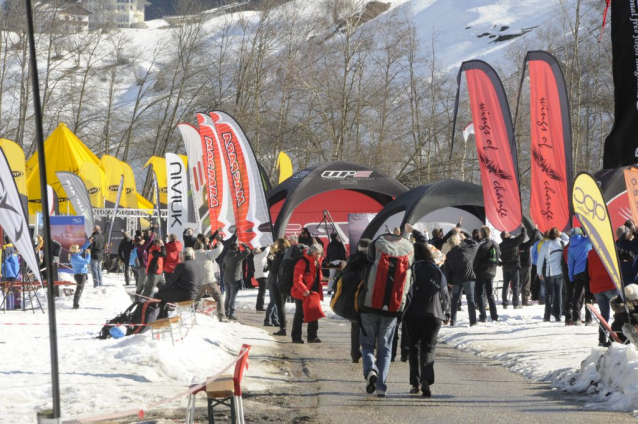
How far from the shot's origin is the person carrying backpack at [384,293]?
28.9 ft

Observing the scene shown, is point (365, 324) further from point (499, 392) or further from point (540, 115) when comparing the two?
point (540, 115)

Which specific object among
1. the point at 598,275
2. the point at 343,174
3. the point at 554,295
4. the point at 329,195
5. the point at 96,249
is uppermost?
the point at 343,174

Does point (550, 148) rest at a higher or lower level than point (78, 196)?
lower

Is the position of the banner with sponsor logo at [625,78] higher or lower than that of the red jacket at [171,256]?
higher

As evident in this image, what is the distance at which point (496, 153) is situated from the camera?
1722 centimetres

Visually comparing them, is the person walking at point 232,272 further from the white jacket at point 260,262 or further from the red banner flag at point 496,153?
the red banner flag at point 496,153

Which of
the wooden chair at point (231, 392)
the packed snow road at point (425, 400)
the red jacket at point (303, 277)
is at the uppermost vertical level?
the red jacket at point (303, 277)

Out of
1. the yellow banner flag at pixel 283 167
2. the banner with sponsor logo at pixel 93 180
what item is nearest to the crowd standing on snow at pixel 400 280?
the yellow banner flag at pixel 283 167

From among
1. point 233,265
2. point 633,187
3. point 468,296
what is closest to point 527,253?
point 633,187

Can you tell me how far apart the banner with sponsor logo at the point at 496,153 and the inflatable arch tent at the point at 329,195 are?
371 inches

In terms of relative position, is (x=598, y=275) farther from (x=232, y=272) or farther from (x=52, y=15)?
(x=52, y=15)

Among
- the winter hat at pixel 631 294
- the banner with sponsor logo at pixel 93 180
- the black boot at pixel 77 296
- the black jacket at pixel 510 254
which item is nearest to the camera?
the winter hat at pixel 631 294

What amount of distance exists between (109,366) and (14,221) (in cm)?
182

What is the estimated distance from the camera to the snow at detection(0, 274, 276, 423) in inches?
315
